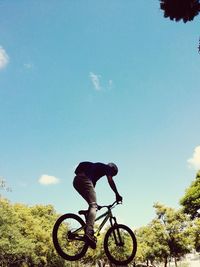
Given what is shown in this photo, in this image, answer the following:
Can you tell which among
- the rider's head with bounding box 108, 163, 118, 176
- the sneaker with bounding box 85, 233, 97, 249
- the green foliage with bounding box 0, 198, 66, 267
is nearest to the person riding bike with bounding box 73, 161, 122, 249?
the rider's head with bounding box 108, 163, 118, 176

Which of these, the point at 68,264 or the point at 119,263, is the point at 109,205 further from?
the point at 68,264

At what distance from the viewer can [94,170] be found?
782 centimetres

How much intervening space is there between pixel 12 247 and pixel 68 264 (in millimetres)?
31400

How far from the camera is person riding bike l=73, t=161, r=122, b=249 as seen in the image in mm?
7466

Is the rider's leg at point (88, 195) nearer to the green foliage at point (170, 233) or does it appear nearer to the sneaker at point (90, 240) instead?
the sneaker at point (90, 240)

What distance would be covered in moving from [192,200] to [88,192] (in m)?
47.2

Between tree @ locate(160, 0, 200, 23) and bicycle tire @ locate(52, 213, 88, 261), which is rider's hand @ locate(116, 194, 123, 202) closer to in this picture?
bicycle tire @ locate(52, 213, 88, 261)

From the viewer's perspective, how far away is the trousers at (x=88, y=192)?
24.1ft

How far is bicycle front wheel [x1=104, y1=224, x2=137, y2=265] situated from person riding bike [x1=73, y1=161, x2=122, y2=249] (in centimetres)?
125

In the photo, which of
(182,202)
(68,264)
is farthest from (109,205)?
(68,264)

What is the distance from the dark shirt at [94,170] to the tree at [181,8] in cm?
485

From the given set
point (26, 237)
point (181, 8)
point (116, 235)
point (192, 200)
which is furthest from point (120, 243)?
point (26, 237)

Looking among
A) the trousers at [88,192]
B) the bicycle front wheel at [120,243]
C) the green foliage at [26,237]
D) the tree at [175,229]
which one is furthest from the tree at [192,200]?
the trousers at [88,192]

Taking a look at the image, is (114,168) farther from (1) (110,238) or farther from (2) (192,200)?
(2) (192,200)
